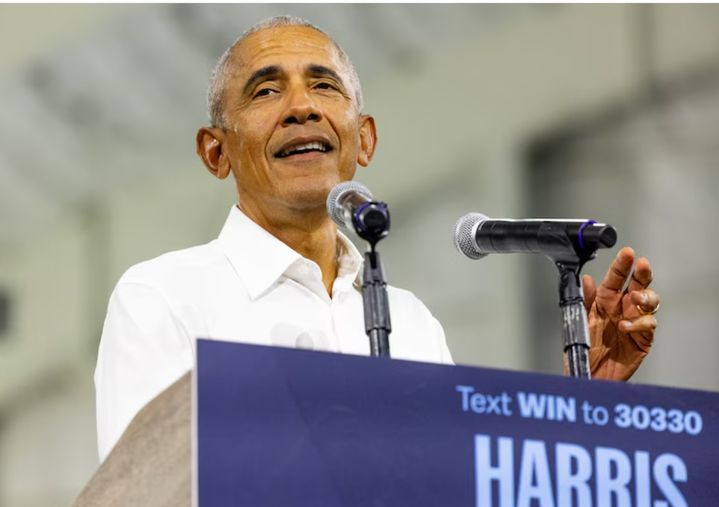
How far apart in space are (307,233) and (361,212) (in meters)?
0.65

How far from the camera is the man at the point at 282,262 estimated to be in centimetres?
208

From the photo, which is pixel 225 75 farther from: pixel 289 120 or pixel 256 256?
pixel 256 256

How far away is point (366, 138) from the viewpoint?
2.58m

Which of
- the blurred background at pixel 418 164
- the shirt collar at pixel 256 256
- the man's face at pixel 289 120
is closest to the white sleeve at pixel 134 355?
the shirt collar at pixel 256 256

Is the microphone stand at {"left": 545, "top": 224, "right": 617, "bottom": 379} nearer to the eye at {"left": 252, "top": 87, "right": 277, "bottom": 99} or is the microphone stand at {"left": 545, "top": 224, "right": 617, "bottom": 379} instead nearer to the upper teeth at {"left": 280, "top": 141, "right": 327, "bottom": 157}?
the upper teeth at {"left": 280, "top": 141, "right": 327, "bottom": 157}

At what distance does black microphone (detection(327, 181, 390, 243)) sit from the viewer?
177cm

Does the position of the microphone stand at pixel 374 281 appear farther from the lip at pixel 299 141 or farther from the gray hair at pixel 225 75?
the gray hair at pixel 225 75

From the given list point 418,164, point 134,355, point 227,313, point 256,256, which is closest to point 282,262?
point 256,256

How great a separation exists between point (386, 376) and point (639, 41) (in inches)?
195

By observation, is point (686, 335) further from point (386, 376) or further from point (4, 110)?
point (386, 376)

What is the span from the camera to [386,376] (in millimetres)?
1496

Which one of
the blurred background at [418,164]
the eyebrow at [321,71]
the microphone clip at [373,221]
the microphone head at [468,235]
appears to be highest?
the blurred background at [418,164]

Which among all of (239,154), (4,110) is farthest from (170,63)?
(239,154)

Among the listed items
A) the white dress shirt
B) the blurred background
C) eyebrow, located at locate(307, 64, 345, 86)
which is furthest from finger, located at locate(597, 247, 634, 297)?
the blurred background
